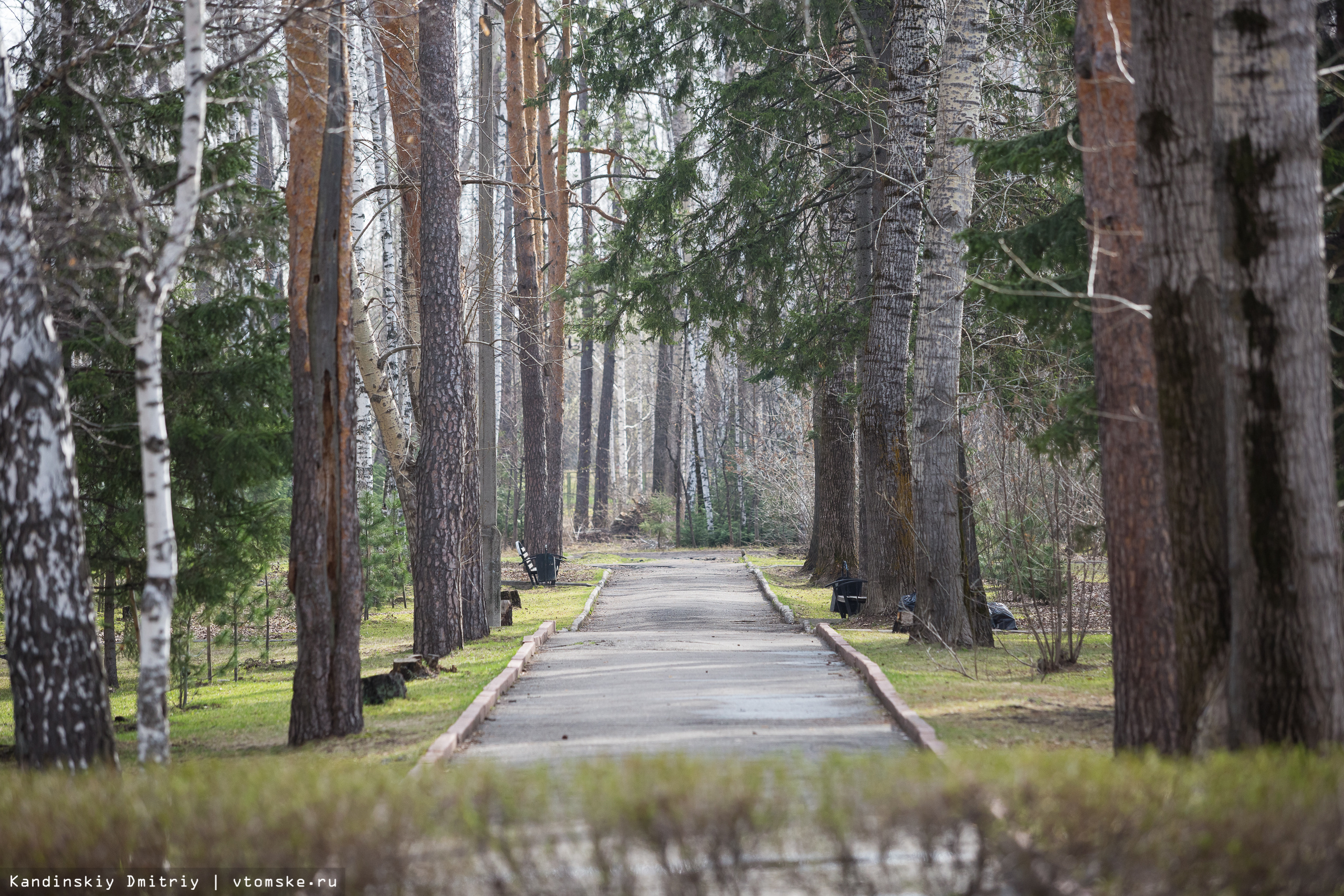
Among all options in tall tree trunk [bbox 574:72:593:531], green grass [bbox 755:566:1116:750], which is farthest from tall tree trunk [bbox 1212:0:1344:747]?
tall tree trunk [bbox 574:72:593:531]

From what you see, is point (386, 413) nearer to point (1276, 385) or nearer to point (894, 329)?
point (894, 329)

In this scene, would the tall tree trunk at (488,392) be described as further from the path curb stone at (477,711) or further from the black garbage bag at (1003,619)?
the black garbage bag at (1003,619)

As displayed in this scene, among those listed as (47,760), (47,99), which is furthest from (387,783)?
A: (47,99)

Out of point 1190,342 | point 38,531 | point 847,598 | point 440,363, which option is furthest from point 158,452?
point 847,598

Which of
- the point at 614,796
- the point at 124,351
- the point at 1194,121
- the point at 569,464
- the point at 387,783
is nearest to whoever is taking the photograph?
the point at 614,796

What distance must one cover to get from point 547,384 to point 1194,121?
27.4m

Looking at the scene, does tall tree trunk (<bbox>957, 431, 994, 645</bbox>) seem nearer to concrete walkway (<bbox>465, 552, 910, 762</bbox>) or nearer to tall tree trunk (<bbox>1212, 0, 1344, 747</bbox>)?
concrete walkway (<bbox>465, 552, 910, 762</bbox>)

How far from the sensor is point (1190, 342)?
5551 mm

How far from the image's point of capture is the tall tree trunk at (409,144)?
15227 mm

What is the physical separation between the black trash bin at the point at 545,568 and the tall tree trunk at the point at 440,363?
1073 centimetres

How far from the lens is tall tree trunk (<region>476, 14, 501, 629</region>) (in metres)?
16.3

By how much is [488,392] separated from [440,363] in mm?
2036

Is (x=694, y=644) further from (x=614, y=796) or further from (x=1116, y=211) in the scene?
(x=614, y=796)

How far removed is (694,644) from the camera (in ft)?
47.8
